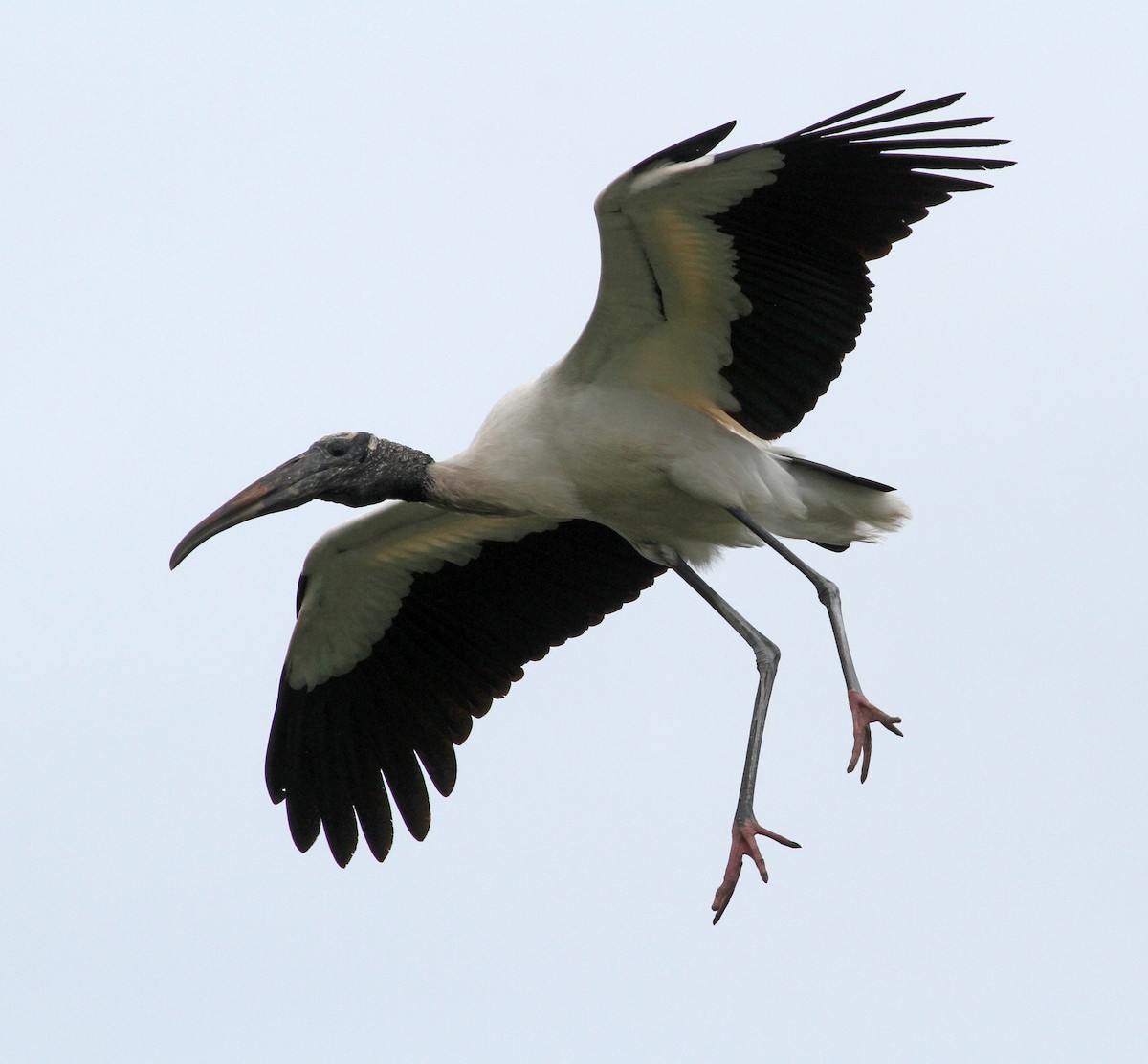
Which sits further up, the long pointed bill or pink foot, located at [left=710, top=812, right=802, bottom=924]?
the long pointed bill

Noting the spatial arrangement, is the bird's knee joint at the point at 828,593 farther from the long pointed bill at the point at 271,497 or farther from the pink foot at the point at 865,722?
the long pointed bill at the point at 271,497

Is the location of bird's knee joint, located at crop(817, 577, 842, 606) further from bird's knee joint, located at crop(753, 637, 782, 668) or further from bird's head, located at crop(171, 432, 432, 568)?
bird's head, located at crop(171, 432, 432, 568)

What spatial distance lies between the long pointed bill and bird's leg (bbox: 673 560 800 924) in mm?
1706

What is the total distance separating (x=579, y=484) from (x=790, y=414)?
3.11ft

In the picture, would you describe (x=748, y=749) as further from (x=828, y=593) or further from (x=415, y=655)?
(x=415, y=655)

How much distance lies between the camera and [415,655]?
9.95 m

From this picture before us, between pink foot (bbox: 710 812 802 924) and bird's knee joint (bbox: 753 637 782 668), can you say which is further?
bird's knee joint (bbox: 753 637 782 668)

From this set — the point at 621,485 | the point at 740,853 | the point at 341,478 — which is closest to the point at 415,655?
the point at 341,478

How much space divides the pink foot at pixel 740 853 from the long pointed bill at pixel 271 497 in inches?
88.6

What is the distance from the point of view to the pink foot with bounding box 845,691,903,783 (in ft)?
26.9

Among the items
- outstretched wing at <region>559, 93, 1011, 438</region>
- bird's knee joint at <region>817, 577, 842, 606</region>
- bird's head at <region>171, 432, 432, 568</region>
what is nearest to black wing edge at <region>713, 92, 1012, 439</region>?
outstretched wing at <region>559, 93, 1011, 438</region>

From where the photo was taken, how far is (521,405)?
8438 mm

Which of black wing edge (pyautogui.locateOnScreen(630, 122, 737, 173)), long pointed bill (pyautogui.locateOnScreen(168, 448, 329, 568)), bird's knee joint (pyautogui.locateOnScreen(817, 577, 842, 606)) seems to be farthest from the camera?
bird's knee joint (pyautogui.locateOnScreen(817, 577, 842, 606))

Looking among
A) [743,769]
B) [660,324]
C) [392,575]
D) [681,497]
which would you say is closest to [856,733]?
[743,769]
